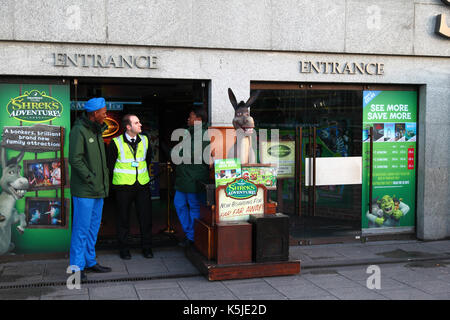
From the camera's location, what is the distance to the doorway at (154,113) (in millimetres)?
7781

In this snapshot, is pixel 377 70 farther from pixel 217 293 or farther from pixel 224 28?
pixel 217 293

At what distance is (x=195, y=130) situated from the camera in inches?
284

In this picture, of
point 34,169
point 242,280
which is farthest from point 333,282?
point 34,169

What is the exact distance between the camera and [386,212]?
8.45 meters

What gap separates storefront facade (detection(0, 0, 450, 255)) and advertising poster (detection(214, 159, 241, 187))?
51.7 inches

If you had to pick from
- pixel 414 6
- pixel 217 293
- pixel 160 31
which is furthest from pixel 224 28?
pixel 217 293

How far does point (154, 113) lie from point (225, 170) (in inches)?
246

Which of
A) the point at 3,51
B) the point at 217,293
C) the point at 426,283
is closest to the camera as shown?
the point at 217,293

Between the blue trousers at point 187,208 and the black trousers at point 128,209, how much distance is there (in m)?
0.50

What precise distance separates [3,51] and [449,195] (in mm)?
7157

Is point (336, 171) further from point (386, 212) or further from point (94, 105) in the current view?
point (94, 105)

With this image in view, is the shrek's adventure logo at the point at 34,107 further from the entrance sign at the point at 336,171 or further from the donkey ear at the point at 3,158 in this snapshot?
the entrance sign at the point at 336,171

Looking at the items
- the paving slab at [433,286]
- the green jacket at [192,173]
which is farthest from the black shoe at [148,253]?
the paving slab at [433,286]

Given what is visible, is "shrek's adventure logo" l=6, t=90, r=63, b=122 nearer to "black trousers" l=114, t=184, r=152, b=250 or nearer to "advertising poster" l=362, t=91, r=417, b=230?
"black trousers" l=114, t=184, r=152, b=250
